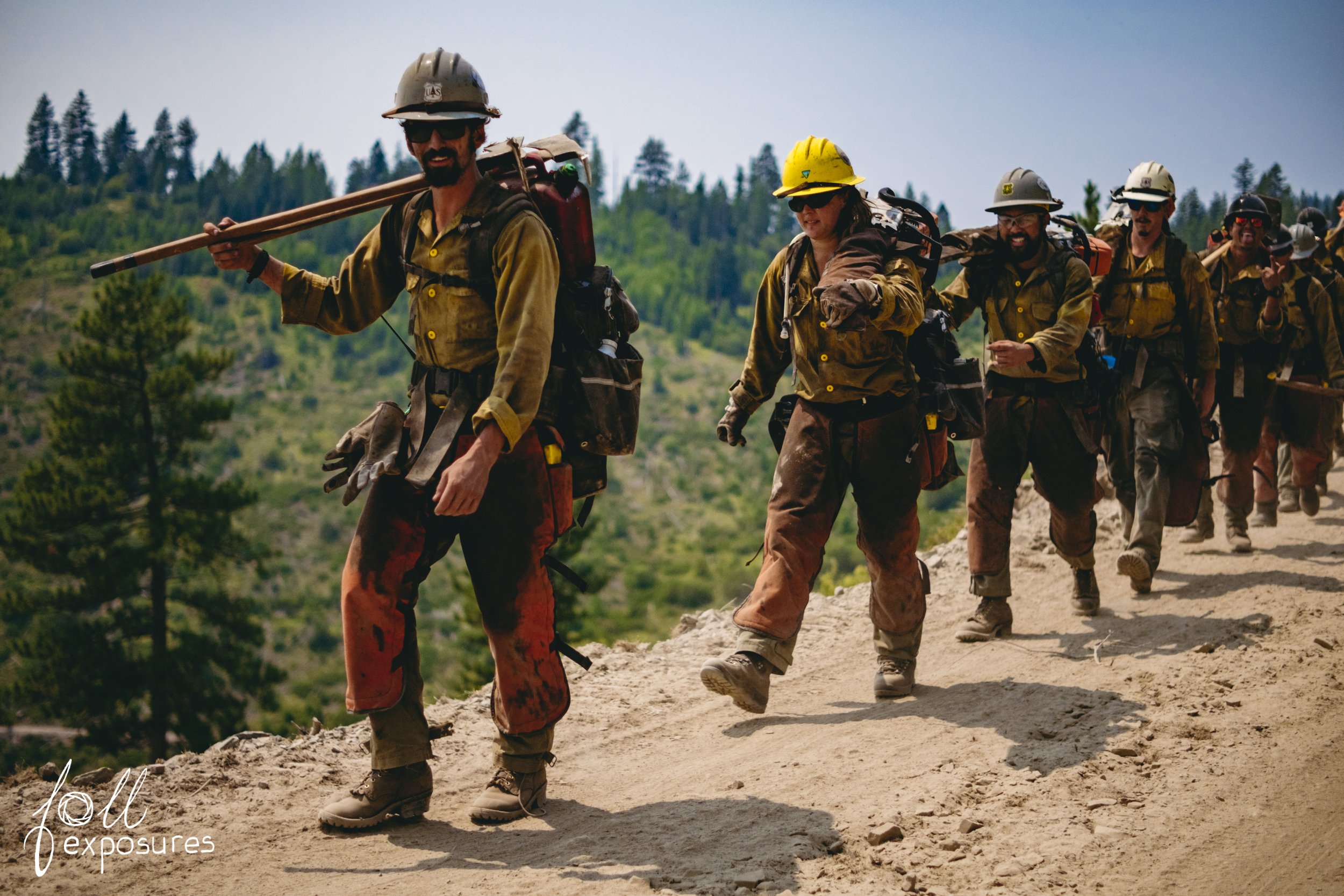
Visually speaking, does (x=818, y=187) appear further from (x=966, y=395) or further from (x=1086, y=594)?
(x=1086, y=594)

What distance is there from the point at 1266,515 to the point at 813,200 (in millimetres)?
7550

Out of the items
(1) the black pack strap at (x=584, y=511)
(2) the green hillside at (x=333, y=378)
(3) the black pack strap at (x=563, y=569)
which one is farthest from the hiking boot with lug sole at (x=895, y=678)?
(2) the green hillside at (x=333, y=378)

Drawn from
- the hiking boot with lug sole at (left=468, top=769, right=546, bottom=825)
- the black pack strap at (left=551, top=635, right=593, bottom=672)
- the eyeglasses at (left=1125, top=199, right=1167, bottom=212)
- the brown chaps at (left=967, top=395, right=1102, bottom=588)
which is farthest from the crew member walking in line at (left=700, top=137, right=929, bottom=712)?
the eyeglasses at (left=1125, top=199, right=1167, bottom=212)

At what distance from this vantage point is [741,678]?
511 centimetres

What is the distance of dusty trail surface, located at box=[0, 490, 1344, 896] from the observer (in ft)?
13.2

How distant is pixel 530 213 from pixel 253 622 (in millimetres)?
33332

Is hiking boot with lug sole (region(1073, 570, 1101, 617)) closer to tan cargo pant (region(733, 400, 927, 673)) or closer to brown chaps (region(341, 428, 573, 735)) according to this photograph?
tan cargo pant (region(733, 400, 927, 673))

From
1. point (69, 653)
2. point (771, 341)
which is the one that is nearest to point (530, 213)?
point (771, 341)

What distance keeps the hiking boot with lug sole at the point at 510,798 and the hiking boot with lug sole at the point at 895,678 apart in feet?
7.29

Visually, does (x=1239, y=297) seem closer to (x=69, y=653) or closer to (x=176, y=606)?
(x=69, y=653)

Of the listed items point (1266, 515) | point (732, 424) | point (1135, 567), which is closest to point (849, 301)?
point (732, 424)

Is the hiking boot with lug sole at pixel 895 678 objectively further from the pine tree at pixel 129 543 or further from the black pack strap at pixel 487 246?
the pine tree at pixel 129 543

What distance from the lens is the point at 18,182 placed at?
519 ft

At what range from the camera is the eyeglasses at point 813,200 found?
5.41 meters
